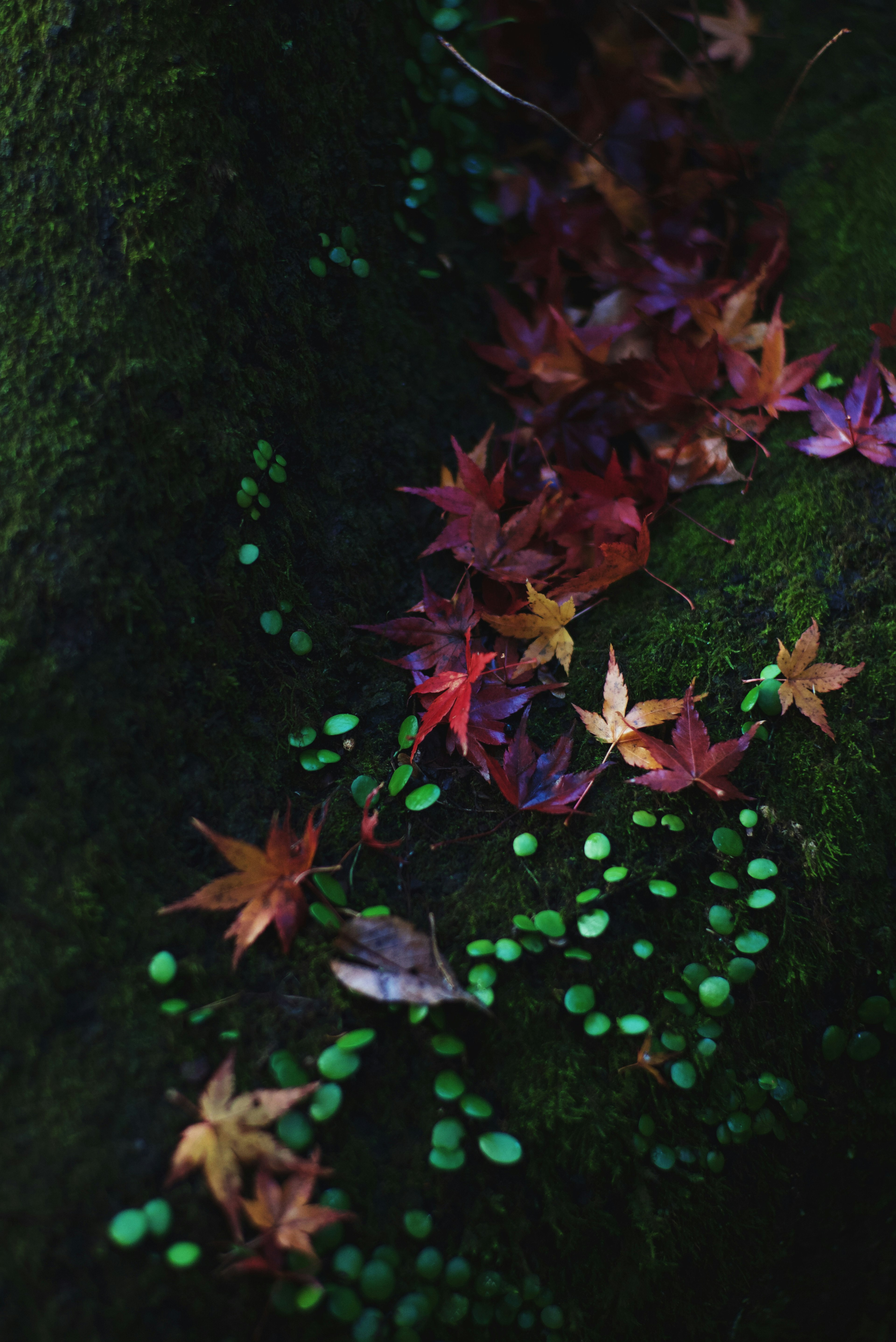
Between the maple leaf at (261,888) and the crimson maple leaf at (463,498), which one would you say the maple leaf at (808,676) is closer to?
the crimson maple leaf at (463,498)

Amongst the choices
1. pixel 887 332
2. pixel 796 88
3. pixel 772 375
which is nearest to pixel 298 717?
pixel 772 375

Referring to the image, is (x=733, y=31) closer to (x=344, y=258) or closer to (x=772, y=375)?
(x=772, y=375)

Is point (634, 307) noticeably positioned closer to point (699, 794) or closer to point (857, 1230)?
point (699, 794)

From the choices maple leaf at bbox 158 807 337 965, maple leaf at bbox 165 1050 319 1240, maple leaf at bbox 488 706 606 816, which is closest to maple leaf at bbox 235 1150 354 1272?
maple leaf at bbox 165 1050 319 1240

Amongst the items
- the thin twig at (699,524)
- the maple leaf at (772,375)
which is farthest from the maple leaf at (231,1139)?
the maple leaf at (772,375)

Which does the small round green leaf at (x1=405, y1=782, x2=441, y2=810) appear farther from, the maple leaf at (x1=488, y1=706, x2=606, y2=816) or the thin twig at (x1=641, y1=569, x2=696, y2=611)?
the thin twig at (x1=641, y1=569, x2=696, y2=611)

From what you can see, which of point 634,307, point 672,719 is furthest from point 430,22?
point 672,719
